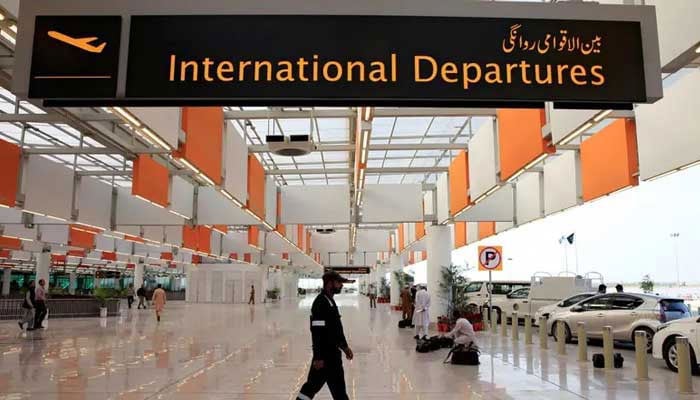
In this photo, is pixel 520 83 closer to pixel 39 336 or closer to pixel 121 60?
pixel 121 60

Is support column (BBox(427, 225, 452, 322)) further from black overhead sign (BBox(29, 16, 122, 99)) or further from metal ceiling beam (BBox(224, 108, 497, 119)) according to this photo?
black overhead sign (BBox(29, 16, 122, 99))

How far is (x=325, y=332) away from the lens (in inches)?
232

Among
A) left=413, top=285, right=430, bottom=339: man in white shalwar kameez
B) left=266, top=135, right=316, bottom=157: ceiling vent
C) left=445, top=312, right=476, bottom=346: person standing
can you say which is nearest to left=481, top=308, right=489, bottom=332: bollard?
left=413, top=285, right=430, bottom=339: man in white shalwar kameez

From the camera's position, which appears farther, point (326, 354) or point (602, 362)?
point (602, 362)

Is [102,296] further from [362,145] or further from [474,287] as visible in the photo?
[362,145]

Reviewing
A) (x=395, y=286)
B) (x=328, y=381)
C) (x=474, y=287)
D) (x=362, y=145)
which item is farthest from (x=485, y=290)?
(x=328, y=381)

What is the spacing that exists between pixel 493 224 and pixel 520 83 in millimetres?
19789

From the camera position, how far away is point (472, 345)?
1162 centimetres

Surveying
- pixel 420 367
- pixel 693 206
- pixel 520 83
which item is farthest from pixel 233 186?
pixel 693 206

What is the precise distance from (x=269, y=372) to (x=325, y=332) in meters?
5.19

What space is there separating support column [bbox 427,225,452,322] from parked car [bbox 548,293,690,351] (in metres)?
5.48

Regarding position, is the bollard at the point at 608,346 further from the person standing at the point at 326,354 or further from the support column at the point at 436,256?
the support column at the point at 436,256

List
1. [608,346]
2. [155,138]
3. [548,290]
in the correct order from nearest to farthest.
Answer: [155,138], [608,346], [548,290]

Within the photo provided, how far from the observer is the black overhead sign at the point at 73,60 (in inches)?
165
